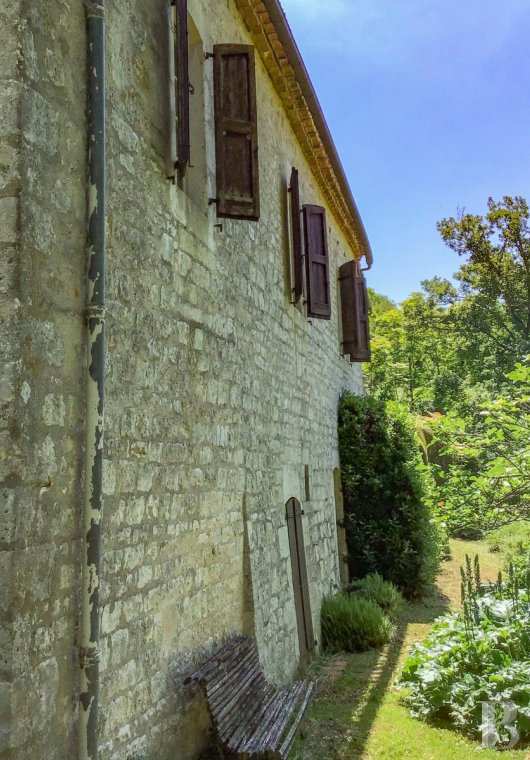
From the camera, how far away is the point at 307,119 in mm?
7102

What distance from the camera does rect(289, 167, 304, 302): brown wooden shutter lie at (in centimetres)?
665

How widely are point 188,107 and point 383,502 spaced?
275 inches

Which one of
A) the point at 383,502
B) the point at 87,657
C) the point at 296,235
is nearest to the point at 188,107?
the point at 87,657

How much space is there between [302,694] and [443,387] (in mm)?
21485

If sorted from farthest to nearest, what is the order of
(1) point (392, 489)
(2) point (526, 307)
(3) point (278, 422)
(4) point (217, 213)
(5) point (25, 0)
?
(2) point (526, 307) → (1) point (392, 489) → (3) point (278, 422) → (4) point (217, 213) → (5) point (25, 0)

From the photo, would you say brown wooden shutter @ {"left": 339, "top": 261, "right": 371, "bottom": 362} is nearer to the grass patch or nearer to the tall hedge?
the tall hedge

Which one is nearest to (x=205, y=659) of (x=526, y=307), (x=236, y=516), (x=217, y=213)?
(x=236, y=516)

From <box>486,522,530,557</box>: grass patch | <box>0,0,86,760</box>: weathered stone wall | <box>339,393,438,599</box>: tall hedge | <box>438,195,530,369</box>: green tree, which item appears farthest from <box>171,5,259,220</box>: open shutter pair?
<box>438,195,530,369</box>: green tree

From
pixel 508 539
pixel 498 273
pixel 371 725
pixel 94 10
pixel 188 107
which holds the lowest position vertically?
pixel 371 725

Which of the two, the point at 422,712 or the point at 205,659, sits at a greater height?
the point at 205,659

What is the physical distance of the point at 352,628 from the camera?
22.5 ft

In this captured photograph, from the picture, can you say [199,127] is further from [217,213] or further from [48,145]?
[48,145]

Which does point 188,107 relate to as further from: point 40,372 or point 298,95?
point 298,95

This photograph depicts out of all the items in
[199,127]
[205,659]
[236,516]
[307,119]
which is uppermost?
[307,119]
